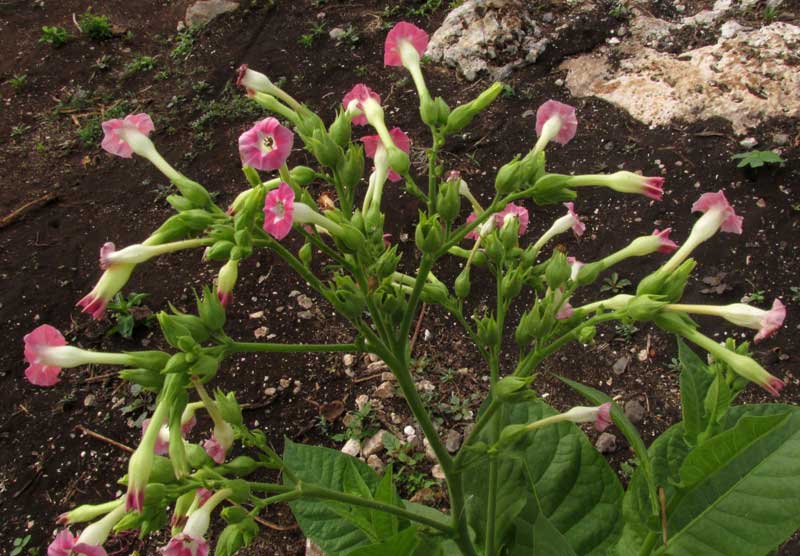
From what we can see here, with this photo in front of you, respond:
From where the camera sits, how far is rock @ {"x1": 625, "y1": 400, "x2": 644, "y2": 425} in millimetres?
2631

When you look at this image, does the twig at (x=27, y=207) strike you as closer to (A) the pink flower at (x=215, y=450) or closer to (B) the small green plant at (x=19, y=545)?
(B) the small green plant at (x=19, y=545)

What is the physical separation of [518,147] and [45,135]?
319 centimetres

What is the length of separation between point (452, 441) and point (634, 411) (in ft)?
2.35

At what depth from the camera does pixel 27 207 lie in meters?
4.02

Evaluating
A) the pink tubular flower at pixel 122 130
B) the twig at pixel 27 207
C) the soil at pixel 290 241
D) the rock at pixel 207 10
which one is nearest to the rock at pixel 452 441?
the soil at pixel 290 241

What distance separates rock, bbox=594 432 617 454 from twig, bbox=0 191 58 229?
11.0 ft

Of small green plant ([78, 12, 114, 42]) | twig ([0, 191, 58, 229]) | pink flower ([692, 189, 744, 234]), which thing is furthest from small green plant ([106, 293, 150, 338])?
small green plant ([78, 12, 114, 42])

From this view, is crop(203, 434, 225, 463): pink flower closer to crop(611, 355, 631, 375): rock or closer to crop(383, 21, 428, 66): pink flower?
crop(383, 21, 428, 66): pink flower

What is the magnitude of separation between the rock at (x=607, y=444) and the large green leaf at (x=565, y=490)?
2.49ft

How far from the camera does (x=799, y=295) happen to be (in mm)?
2797

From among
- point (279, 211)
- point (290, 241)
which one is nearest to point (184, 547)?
point (279, 211)

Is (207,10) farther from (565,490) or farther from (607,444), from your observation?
(565,490)

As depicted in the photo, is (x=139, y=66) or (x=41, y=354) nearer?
(x=41, y=354)

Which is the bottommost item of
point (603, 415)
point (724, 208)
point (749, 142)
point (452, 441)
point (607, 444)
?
point (452, 441)
